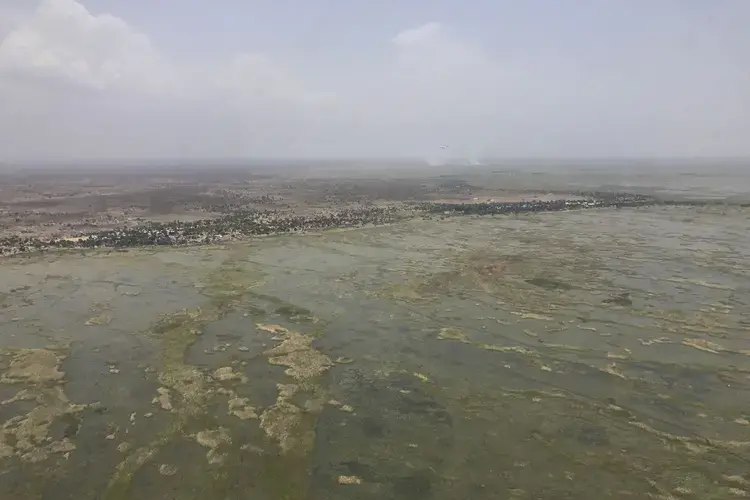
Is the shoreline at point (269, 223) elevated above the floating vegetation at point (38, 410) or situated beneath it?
elevated above

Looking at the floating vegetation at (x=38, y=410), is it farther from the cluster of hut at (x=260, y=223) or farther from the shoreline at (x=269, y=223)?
the cluster of hut at (x=260, y=223)

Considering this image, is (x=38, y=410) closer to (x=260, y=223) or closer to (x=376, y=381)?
(x=376, y=381)

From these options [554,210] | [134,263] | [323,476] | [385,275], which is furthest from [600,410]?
[554,210]

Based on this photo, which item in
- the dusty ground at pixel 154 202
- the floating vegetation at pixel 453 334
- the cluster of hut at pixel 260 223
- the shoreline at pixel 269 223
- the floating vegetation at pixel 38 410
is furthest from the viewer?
the dusty ground at pixel 154 202

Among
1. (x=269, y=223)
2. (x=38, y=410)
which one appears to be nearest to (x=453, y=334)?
(x=38, y=410)

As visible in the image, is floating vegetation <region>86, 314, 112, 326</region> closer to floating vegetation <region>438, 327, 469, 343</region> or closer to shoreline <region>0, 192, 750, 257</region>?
floating vegetation <region>438, 327, 469, 343</region>

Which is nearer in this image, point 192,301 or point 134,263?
point 192,301

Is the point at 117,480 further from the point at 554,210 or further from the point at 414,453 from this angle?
the point at 554,210

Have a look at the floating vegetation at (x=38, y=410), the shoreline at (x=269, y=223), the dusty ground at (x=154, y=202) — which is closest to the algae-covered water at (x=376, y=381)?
the floating vegetation at (x=38, y=410)
